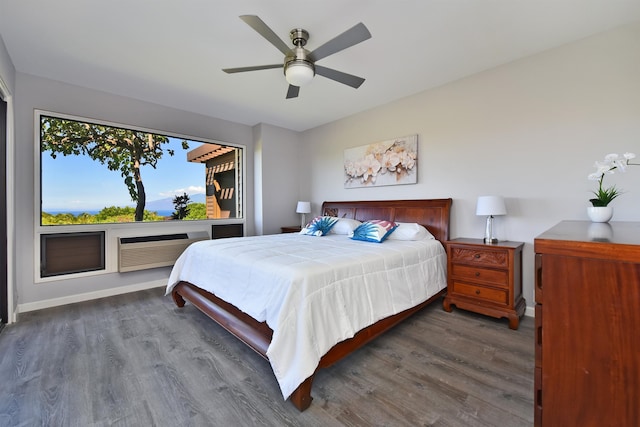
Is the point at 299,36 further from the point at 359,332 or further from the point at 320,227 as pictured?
the point at 359,332

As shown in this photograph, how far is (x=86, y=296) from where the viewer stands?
3.41 m

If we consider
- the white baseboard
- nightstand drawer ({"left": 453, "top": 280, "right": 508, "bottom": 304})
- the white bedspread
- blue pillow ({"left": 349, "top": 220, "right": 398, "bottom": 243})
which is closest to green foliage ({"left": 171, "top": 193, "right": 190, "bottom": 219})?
the white baseboard

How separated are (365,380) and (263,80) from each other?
127 inches

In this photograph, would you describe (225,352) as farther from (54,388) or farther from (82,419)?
(54,388)

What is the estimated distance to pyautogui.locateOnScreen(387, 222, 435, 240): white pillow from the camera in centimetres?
323

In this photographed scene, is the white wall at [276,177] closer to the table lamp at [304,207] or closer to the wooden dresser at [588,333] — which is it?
the table lamp at [304,207]

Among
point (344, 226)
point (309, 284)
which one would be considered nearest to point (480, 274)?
point (344, 226)

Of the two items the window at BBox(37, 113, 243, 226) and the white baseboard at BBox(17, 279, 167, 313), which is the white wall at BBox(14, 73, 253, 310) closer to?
the white baseboard at BBox(17, 279, 167, 313)

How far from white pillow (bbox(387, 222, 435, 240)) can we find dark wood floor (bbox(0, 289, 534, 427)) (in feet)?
3.15

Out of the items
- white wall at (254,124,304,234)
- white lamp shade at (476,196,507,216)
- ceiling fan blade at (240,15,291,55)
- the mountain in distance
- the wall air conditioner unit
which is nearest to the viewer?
ceiling fan blade at (240,15,291,55)

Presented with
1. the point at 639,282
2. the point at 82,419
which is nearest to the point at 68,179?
the point at 82,419

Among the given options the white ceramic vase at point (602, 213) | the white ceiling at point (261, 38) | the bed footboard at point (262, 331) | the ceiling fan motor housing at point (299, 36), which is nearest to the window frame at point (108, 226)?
the white ceiling at point (261, 38)

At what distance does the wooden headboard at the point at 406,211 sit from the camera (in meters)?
3.34

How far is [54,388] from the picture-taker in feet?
5.71
